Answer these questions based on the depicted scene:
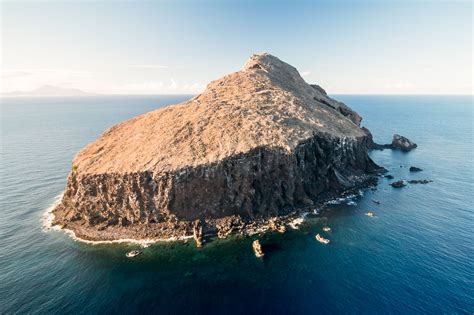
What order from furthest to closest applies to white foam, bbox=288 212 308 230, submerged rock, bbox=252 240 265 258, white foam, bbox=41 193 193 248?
white foam, bbox=288 212 308 230 < white foam, bbox=41 193 193 248 < submerged rock, bbox=252 240 265 258

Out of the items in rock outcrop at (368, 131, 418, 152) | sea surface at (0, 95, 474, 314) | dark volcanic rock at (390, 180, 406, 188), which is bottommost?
sea surface at (0, 95, 474, 314)

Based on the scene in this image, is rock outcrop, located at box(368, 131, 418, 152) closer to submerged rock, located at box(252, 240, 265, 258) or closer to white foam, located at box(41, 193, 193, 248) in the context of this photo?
submerged rock, located at box(252, 240, 265, 258)

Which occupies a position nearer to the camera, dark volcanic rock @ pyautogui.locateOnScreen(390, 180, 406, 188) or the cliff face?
the cliff face

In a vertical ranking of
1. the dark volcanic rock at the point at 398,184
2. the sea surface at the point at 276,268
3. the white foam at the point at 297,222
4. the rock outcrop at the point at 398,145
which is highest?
the rock outcrop at the point at 398,145

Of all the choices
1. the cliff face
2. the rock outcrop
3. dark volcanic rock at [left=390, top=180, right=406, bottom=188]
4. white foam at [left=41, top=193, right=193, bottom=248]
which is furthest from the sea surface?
the rock outcrop

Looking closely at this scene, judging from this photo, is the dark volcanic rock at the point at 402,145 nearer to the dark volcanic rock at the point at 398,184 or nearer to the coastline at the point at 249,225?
the dark volcanic rock at the point at 398,184

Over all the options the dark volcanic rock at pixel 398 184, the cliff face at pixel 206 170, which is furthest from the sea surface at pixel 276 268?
the cliff face at pixel 206 170

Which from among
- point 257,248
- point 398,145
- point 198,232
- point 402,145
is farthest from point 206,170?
point 402,145

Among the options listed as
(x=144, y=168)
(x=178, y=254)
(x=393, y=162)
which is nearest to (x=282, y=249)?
(x=178, y=254)

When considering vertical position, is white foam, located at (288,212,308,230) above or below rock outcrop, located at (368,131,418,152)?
below
